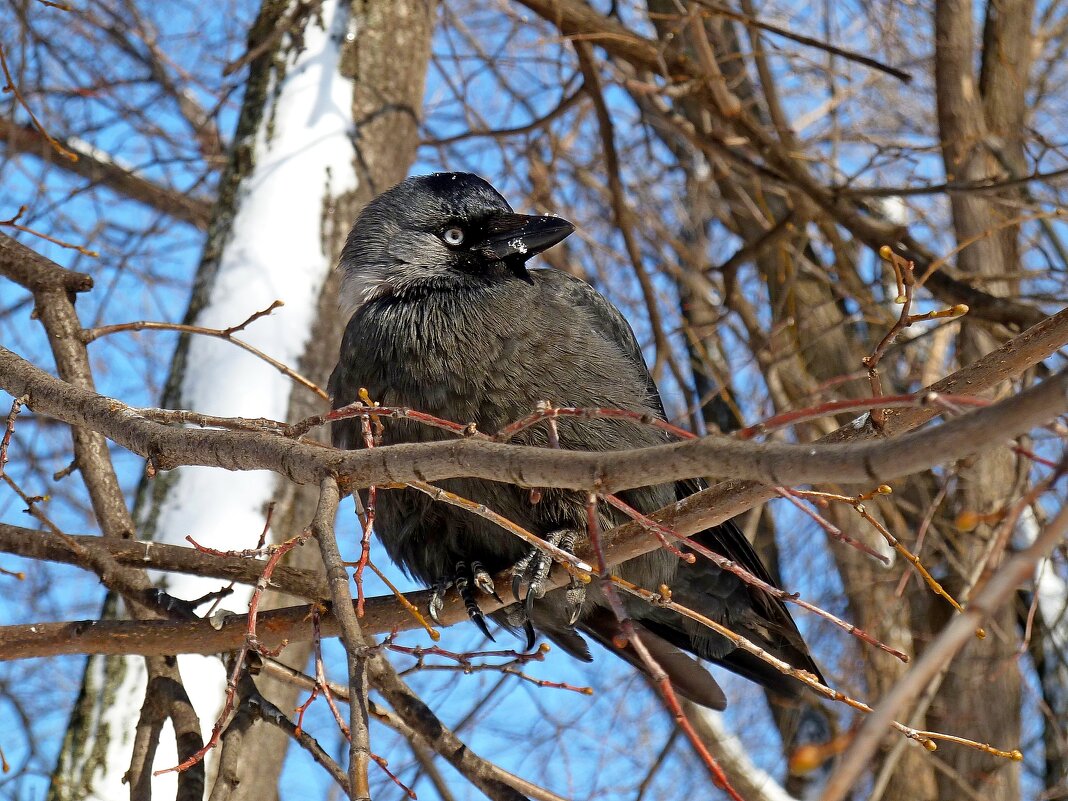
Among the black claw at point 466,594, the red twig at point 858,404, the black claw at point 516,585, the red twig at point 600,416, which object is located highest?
the black claw at point 466,594

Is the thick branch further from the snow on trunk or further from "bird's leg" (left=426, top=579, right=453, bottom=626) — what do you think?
the snow on trunk

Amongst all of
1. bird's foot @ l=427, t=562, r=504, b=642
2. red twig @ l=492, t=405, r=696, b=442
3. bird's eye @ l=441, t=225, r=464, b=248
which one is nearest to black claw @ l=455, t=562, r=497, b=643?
bird's foot @ l=427, t=562, r=504, b=642

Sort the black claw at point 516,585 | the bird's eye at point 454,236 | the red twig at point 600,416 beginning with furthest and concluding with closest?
the bird's eye at point 454,236, the black claw at point 516,585, the red twig at point 600,416

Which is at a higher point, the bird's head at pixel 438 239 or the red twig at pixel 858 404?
the bird's head at pixel 438 239

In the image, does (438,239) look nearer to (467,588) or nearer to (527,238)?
(527,238)

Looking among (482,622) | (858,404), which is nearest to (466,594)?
(482,622)

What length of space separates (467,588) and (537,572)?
0.31 metres

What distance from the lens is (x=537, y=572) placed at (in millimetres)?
2877

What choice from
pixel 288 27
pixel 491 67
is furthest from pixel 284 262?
pixel 491 67

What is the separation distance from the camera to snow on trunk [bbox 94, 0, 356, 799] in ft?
11.6

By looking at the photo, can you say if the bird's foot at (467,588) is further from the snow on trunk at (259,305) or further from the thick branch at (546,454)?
the thick branch at (546,454)

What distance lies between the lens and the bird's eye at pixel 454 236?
3.72 metres

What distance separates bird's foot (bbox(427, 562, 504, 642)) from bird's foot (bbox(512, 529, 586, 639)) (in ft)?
0.37

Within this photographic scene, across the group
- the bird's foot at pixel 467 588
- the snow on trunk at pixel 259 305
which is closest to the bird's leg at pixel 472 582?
the bird's foot at pixel 467 588
